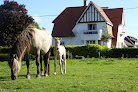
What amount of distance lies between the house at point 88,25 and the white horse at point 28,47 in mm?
32881

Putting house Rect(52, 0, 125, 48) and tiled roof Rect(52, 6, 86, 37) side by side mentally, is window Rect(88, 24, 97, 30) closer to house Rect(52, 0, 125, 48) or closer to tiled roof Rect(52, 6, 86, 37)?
house Rect(52, 0, 125, 48)

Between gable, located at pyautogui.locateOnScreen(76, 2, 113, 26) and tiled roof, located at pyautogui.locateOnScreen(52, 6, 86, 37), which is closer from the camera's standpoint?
gable, located at pyautogui.locateOnScreen(76, 2, 113, 26)

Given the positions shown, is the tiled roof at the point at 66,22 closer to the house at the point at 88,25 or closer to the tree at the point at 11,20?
the house at the point at 88,25

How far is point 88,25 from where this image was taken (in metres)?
47.9

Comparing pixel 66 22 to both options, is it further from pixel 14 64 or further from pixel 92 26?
pixel 14 64

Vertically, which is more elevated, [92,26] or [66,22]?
[66,22]

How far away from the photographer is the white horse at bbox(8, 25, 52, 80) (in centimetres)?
1108

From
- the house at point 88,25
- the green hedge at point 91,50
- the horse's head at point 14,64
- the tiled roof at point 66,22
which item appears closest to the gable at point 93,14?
the house at point 88,25

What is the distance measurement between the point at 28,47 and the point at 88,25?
36899 mm

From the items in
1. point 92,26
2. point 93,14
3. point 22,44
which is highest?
point 93,14

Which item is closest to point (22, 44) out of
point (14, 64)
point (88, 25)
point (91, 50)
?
point (14, 64)

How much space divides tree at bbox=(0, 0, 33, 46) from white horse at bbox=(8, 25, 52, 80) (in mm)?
24857

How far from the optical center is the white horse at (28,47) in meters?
11.1

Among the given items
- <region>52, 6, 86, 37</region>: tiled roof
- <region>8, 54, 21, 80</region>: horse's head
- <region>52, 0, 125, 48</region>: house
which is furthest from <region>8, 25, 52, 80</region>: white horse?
<region>52, 6, 86, 37</region>: tiled roof
